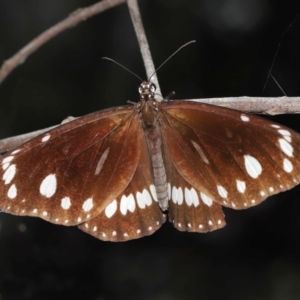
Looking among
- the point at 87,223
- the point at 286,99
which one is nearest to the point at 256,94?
the point at 286,99

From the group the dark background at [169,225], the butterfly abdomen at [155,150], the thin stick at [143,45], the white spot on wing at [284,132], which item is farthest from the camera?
the dark background at [169,225]

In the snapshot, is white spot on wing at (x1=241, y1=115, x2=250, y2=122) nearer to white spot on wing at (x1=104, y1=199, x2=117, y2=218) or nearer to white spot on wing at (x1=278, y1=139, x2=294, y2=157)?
white spot on wing at (x1=278, y1=139, x2=294, y2=157)

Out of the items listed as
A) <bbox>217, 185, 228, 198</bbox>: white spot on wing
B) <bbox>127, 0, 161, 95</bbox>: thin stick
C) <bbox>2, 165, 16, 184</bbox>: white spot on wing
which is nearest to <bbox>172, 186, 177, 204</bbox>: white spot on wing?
<bbox>217, 185, 228, 198</bbox>: white spot on wing

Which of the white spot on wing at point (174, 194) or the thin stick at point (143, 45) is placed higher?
the thin stick at point (143, 45)

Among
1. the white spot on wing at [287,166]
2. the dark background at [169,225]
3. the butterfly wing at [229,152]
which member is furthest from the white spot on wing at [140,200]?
the dark background at [169,225]

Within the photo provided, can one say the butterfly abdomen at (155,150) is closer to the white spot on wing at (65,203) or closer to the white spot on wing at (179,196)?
the white spot on wing at (179,196)

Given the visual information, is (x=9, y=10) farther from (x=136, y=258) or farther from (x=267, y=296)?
(x=267, y=296)
